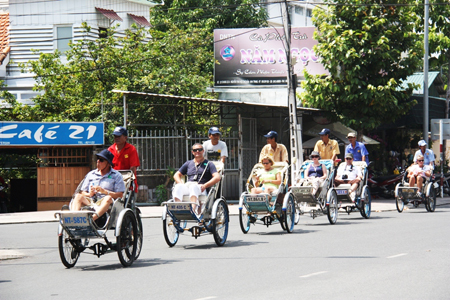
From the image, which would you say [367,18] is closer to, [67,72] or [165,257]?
[67,72]

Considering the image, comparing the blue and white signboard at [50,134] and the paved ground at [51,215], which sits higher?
the blue and white signboard at [50,134]

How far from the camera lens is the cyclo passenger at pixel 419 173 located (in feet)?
60.4

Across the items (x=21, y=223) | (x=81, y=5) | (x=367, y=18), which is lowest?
(x=21, y=223)

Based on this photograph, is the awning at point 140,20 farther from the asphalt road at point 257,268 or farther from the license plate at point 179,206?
the license plate at point 179,206

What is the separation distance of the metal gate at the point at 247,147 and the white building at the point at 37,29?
11702mm

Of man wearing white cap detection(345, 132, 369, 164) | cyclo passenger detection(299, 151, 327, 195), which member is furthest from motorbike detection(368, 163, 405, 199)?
cyclo passenger detection(299, 151, 327, 195)

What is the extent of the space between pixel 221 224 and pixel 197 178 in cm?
88

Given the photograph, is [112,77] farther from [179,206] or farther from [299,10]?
[299,10]

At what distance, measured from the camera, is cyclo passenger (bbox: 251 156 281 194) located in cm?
1292

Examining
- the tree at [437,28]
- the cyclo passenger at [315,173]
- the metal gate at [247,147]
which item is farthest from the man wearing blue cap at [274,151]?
the tree at [437,28]

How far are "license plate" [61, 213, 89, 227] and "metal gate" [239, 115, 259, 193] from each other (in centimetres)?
1470

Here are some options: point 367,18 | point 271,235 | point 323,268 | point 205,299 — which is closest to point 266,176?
point 271,235

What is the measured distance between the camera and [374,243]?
11.3 m

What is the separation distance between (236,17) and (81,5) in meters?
10.7
